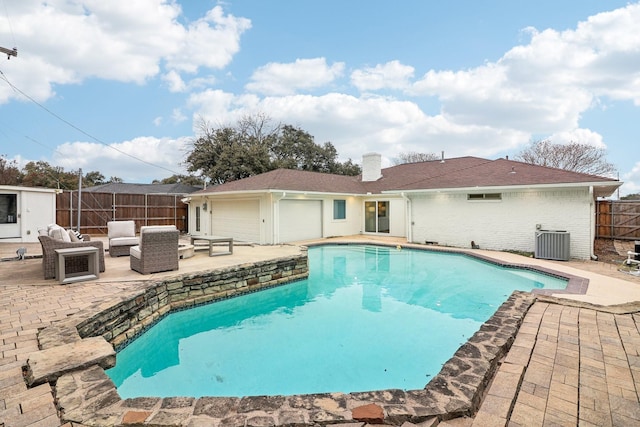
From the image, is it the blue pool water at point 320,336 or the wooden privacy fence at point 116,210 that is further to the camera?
the wooden privacy fence at point 116,210

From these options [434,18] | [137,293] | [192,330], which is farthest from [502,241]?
[137,293]

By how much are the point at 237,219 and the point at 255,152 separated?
12274mm

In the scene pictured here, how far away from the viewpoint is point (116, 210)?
17000 millimetres

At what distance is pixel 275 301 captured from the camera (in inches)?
280

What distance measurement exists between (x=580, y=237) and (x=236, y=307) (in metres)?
10.8

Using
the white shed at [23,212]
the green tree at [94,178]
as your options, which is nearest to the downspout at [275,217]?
the white shed at [23,212]

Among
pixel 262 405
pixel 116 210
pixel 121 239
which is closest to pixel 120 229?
pixel 121 239

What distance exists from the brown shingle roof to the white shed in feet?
21.5

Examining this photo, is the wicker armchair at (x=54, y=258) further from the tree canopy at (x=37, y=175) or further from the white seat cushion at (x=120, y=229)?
the tree canopy at (x=37, y=175)

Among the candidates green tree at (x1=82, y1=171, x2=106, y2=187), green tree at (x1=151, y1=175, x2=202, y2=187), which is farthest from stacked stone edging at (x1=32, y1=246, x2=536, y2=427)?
green tree at (x1=82, y1=171, x2=106, y2=187)

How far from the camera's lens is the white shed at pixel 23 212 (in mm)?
11711

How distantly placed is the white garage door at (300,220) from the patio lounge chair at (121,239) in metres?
6.09

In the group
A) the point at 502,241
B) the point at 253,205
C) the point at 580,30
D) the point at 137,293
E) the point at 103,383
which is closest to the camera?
the point at 103,383

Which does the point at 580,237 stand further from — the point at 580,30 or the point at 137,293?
the point at 137,293
